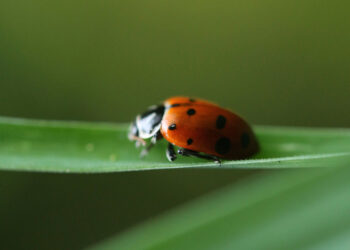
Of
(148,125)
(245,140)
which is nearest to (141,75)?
(148,125)

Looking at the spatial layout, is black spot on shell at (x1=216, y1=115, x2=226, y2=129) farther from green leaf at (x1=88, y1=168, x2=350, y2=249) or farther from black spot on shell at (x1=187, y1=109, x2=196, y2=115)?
green leaf at (x1=88, y1=168, x2=350, y2=249)

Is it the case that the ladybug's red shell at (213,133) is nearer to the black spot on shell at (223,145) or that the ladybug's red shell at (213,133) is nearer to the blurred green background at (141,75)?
the black spot on shell at (223,145)

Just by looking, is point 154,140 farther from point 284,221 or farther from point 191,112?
point 284,221

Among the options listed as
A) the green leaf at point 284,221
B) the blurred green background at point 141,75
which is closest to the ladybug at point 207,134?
the green leaf at point 284,221

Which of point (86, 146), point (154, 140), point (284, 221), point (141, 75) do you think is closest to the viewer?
point (284, 221)

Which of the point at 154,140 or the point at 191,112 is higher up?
the point at 191,112

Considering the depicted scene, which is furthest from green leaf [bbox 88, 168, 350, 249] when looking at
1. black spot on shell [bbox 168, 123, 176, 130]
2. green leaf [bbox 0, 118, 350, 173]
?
black spot on shell [bbox 168, 123, 176, 130]

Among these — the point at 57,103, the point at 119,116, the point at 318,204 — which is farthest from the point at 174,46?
the point at 318,204

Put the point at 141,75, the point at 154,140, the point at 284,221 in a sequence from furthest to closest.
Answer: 1. the point at 141,75
2. the point at 154,140
3. the point at 284,221
